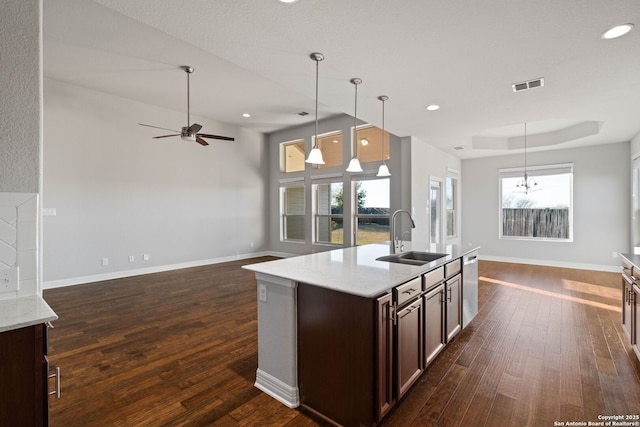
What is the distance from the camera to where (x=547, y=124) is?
5.86 metres

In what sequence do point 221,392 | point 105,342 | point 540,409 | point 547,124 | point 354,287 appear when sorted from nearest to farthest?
point 354,287, point 540,409, point 221,392, point 105,342, point 547,124

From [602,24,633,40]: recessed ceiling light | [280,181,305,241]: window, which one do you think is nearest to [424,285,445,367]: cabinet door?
[602,24,633,40]: recessed ceiling light

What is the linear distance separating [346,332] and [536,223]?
741cm

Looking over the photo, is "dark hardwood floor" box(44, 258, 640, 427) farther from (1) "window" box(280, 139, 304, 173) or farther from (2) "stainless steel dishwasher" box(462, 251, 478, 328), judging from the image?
(1) "window" box(280, 139, 304, 173)

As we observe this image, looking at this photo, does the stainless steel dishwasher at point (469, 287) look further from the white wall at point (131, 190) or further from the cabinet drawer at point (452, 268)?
the white wall at point (131, 190)

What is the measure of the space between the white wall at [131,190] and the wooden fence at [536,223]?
673 centimetres

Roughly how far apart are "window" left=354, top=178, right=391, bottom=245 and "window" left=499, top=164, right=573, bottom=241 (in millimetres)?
3511

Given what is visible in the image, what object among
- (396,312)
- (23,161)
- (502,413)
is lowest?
(502,413)

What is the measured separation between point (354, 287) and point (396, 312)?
1.20 feet

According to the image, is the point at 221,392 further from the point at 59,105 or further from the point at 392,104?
the point at 59,105

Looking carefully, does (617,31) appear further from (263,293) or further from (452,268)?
(263,293)

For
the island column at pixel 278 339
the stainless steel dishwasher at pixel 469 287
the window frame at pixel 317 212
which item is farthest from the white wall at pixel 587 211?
the island column at pixel 278 339

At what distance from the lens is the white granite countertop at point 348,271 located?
5.77 feet

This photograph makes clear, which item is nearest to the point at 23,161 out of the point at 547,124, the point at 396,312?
the point at 396,312
